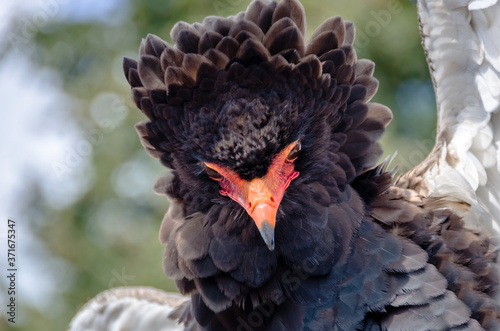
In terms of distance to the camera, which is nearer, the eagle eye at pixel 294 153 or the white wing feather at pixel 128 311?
the eagle eye at pixel 294 153

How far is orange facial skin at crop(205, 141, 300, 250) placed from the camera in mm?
2127

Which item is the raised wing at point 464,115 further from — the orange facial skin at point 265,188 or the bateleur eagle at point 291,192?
the orange facial skin at point 265,188

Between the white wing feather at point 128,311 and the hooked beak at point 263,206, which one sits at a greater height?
the hooked beak at point 263,206

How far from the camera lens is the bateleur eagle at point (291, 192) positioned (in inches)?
→ 90.5

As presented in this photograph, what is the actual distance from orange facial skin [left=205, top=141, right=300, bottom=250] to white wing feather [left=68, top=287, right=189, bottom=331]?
1.69m
